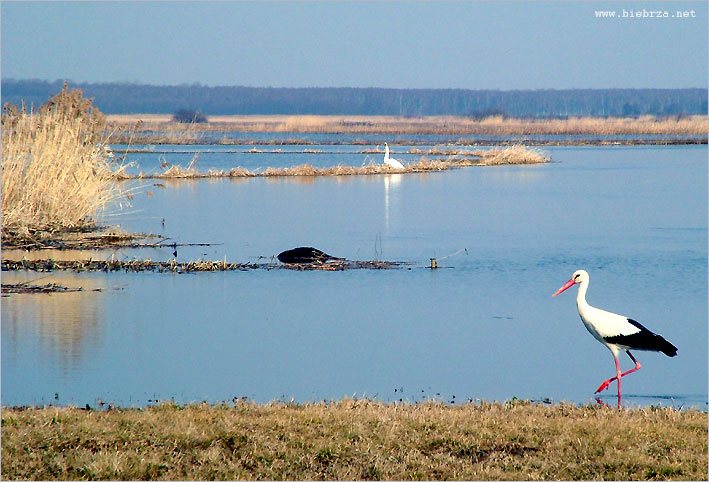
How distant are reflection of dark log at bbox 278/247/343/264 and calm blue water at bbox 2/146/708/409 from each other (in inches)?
34.9

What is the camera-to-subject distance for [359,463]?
5676mm

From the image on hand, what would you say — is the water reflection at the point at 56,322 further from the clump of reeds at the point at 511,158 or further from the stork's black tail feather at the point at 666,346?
the clump of reeds at the point at 511,158

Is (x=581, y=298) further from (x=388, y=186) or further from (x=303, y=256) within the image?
(x=388, y=186)

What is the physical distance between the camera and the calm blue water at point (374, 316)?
28.6 ft

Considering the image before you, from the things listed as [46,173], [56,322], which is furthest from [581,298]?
[46,173]

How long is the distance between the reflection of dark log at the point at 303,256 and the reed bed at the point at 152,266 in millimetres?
267

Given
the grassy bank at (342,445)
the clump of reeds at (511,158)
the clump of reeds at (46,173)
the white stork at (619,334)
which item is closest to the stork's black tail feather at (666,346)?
the white stork at (619,334)

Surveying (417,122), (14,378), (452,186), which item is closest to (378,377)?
(14,378)

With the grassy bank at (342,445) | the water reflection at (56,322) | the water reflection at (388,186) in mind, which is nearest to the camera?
the grassy bank at (342,445)

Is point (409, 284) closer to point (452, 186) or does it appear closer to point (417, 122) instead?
point (452, 186)

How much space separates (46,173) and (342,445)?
12.3 m

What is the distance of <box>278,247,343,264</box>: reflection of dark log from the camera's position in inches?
623

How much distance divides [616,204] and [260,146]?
1742 inches

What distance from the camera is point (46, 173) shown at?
16859 millimetres
